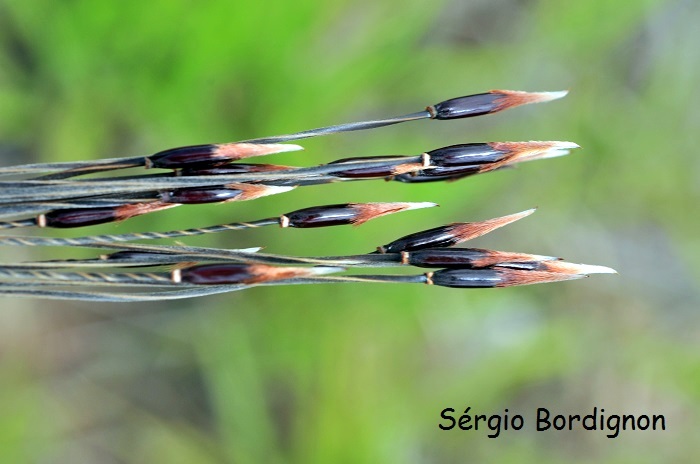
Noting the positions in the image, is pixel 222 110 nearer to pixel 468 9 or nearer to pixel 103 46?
pixel 103 46

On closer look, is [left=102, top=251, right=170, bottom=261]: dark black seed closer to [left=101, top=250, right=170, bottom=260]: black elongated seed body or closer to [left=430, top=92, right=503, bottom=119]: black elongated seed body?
[left=101, top=250, right=170, bottom=260]: black elongated seed body

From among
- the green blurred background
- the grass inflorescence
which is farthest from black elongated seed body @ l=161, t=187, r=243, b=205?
the green blurred background

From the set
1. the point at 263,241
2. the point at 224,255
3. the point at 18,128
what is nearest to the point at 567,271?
the point at 224,255

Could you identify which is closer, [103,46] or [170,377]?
[103,46]

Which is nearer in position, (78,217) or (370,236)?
(78,217)

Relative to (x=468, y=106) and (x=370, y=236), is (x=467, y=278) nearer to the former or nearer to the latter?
(x=468, y=106)

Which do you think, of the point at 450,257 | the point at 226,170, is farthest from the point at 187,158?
the point at 450,257
